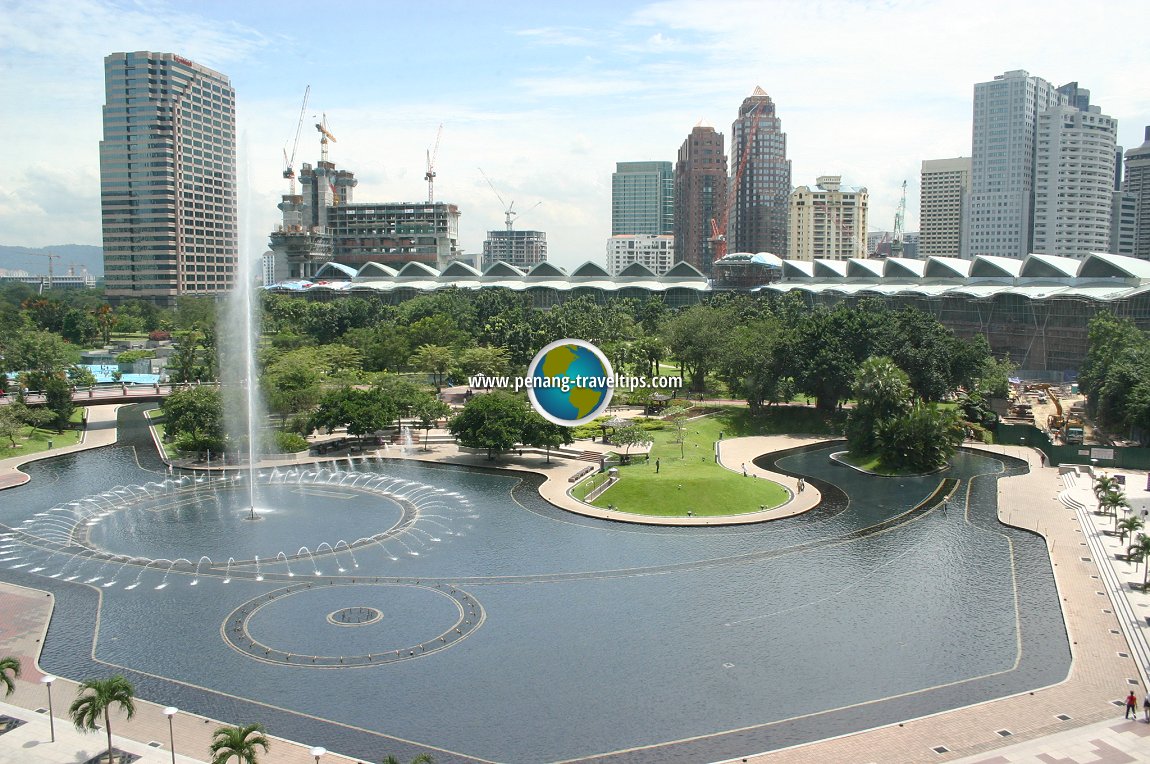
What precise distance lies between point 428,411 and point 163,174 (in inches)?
4806

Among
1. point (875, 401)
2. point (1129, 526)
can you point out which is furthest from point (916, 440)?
point (1129, 526)

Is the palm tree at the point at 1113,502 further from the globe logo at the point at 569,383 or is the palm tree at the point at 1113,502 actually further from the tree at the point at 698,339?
the tree at the point at 698,339

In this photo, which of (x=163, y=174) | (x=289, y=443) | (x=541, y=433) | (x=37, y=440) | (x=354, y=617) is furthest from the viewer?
(x=163, y=174)

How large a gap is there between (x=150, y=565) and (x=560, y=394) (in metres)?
32.7

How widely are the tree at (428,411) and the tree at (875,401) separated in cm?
2992

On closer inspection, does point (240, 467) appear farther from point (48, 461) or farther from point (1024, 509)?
point (1024, 509)

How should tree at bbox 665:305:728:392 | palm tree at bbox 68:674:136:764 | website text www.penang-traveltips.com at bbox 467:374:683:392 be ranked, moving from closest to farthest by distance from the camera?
palm tree at bbox 68:674:136:764 → website text www.penang-traveltips.com at bbox 467:374:683:392 → tree at bbox 665:305:728:392

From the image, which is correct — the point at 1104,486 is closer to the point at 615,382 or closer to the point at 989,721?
the point at 989,721

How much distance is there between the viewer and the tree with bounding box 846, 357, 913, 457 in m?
65.4

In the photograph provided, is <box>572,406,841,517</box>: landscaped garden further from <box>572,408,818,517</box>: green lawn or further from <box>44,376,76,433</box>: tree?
<box>44,376,76,433</box>: tree

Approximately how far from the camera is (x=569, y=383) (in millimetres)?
69812

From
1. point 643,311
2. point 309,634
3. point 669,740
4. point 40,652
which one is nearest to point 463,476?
point 309,634

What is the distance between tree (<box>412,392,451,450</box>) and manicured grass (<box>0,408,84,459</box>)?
86.0 ft

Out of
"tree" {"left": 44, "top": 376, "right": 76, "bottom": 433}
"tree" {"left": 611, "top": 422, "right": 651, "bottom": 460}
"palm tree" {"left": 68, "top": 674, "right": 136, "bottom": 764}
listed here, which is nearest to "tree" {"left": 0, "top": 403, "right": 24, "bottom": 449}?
"tree" {"left": 44, "top": 376, "right": 76, "bottom": 433}
